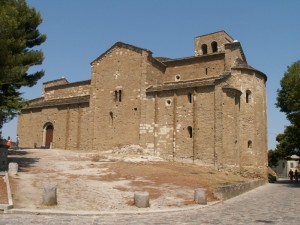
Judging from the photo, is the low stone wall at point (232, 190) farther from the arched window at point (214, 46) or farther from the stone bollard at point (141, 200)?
the arched window at point (214, 46)

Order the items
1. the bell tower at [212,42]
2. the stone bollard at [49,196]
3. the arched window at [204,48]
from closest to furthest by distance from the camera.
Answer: the stone bollard at [49,196] < the bell tower at [212,42] < the arched window at [204,48]

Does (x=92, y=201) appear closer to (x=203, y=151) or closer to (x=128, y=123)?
(x=203, y=151)

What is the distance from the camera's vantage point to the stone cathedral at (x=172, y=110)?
27.7 meters

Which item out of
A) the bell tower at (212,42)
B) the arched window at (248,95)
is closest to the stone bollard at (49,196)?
the arched window at (248,95)

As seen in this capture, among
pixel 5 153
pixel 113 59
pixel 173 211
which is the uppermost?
pixel 113 59

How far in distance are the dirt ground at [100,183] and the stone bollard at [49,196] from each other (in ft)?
0.78

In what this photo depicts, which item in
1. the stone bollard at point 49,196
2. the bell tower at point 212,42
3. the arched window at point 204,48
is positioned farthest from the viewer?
the arched window at point 204,48

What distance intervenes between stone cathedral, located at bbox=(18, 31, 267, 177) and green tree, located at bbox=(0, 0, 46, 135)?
1102 centimetres

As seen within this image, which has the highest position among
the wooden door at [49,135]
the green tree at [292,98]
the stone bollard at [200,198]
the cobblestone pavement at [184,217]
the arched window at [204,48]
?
the arched window at [204,48]

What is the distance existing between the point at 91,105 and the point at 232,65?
Result: 14425 mm

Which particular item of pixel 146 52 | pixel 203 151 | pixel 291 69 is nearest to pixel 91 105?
pixel 146 52

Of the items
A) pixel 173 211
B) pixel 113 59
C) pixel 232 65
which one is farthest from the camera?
pixel 113 59

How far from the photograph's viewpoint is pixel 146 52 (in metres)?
31.7

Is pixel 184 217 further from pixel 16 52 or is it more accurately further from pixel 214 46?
pixel 214 46
